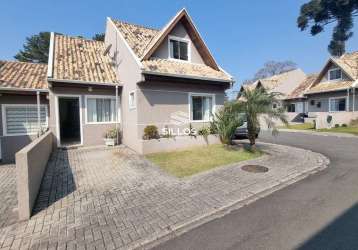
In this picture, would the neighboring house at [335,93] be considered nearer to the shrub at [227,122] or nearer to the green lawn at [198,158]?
the shrub at [227,122]

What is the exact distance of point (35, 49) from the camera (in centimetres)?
3744

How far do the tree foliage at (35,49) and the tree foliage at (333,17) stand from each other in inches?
1962

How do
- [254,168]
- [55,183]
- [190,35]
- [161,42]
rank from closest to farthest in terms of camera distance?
[55,183] < [254,168] < [161,42] < [190,35]

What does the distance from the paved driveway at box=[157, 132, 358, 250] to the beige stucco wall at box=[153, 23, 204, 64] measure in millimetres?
9242

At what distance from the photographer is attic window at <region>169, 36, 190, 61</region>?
39.0 ft

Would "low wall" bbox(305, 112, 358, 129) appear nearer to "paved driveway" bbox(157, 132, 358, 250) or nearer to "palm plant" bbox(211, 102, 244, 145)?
"palm plant" bbox(211, 102, 244, 145)

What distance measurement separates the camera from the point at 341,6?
A: 36125 mm

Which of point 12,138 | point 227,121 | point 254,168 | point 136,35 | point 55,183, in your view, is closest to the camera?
point 55,183

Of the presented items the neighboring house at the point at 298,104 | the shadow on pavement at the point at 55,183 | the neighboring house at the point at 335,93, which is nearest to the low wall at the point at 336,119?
the neighboring house at the point at 335,93

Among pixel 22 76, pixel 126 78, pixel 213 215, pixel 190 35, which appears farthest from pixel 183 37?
pixel 213 215

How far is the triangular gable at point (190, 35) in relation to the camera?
1070 centimetres

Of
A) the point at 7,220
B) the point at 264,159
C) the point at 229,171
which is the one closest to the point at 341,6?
the point at 264,159

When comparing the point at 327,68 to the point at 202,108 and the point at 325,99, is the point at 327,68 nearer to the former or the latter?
the point at 325,99

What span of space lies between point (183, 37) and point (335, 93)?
19530mm
